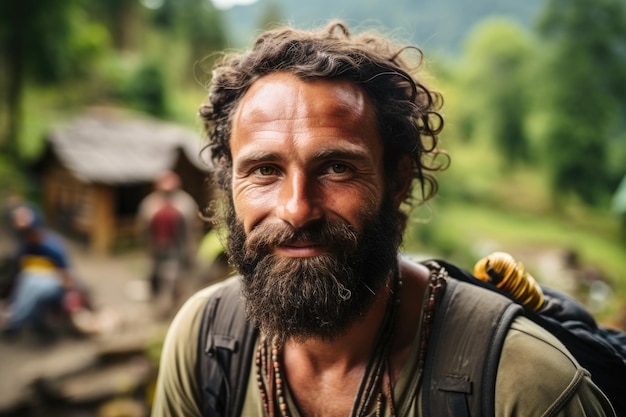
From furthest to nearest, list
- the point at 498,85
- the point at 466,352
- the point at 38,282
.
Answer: the point at 498,85
the point at 38,282
the point at 466,352

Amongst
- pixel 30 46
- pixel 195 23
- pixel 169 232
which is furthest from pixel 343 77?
pixel 195 23

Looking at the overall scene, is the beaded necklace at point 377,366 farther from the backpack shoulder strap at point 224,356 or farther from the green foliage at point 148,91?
the green foliage at point 148,91

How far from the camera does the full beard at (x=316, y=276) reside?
1689 mm

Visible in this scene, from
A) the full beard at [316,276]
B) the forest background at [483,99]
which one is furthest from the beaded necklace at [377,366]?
the forest background at [483,99]

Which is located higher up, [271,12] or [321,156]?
[271,12]

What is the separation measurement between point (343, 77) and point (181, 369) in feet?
4.15

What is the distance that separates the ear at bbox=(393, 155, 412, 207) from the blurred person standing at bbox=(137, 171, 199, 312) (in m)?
7.67

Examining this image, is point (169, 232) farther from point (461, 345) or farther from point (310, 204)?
point (461, 345)

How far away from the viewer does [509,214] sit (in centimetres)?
3556

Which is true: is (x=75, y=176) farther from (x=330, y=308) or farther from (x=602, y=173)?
(x=602, y=173)

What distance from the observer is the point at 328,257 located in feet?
5.56

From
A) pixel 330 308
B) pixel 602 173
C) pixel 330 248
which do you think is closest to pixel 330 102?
pixel 330 248

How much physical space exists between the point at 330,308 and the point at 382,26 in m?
1.44

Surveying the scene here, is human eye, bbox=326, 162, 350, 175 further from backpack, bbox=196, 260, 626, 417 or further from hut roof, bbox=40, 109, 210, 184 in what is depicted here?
hut roof, bbox=40, 109, 210, 184
